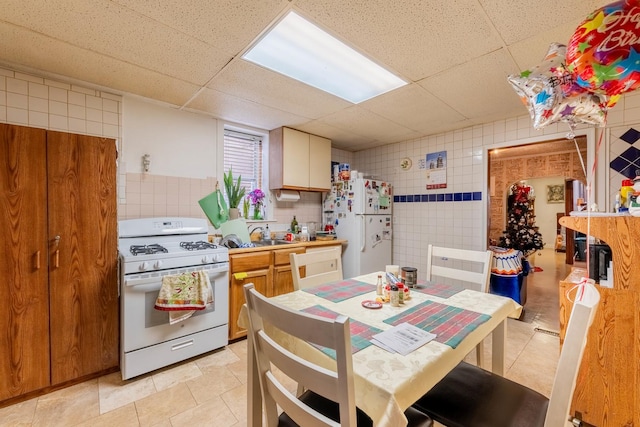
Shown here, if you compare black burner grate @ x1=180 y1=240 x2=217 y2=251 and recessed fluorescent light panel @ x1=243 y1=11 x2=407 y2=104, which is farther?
black burner grate @ x1=180 y1=240 x2=217 y2=251

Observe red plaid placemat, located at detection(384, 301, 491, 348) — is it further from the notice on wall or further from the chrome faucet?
the notice on wall

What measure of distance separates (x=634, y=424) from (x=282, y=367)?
73.6 inches

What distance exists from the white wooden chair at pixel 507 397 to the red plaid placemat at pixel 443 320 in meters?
0.28

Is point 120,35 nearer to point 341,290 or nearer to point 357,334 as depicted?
point 341,290

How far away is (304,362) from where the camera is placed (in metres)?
0.77

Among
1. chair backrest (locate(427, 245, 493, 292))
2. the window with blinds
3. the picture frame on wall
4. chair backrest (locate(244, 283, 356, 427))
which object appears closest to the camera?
chair backrest (locate(244, 283, 356, 427))

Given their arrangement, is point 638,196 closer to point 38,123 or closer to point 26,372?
point 26,372

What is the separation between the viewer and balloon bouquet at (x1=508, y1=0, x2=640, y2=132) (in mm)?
999

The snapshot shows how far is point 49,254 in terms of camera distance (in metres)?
1.80

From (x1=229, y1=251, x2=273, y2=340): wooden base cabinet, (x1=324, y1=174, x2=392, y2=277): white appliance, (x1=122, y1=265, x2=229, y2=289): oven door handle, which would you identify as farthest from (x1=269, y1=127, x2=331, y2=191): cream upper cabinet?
(x1=122, y1=265, x2=229, y2=289): oven door handle

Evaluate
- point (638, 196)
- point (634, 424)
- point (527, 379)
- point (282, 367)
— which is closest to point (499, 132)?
point (638, 196)

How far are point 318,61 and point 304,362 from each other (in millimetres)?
1892

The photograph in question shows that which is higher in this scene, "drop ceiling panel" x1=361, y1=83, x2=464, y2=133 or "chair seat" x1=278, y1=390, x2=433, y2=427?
"drop ceiling panel" x1=361, y1=83, x2=464, y2=133

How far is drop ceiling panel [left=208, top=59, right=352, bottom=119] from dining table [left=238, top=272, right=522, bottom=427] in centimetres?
156
